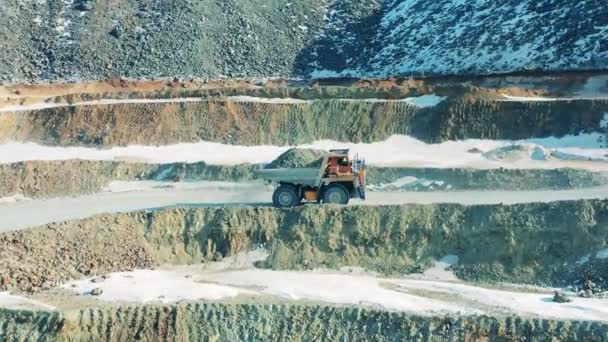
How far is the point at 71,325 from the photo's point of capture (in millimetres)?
19750

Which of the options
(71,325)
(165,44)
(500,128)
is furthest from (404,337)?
(165,44)

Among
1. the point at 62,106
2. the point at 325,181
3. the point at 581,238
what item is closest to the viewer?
the point at 581,238

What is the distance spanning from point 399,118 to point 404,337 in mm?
19950

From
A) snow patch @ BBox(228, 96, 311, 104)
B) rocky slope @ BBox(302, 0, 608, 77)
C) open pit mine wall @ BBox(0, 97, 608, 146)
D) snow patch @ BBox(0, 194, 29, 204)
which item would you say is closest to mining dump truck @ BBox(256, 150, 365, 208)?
snow patch @ BBox(0, 194, 29, 204)

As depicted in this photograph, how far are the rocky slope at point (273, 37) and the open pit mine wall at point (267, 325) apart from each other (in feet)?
93.1

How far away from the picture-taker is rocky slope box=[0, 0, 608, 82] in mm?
48875

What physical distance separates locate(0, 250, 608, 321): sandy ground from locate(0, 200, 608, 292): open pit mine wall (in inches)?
19.6

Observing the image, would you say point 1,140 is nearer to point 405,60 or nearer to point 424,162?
point 424,162

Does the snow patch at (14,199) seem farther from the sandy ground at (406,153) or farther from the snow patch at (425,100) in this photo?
the snow patch at (425,100)

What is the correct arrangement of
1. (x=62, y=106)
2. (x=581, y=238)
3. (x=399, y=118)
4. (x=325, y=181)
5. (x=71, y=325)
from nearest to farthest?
(x=71, y=325) < (x=581, y=238) < (x=325, y=181) < (x=399, y=118) < (x=62, y=106)

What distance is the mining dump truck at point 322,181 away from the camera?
27.8m

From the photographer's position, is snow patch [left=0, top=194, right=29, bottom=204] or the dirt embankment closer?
the dirt embankment

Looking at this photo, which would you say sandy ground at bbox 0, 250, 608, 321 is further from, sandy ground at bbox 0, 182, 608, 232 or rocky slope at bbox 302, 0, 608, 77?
rocky slope at bbox 302, 0, 608, 77

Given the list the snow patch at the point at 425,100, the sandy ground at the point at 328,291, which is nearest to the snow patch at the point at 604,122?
the snow patch at the point at 425,100
